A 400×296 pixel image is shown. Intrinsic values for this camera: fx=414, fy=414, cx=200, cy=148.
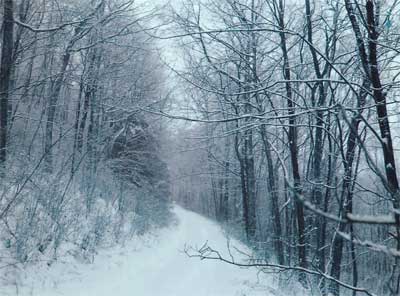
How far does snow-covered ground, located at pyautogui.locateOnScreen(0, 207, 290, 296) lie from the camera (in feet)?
21.4

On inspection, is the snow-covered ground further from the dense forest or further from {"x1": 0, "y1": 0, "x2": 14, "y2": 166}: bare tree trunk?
{"x1": 0, "y1": 0, "x2": 14, "y2": 166}: bare tree trunk

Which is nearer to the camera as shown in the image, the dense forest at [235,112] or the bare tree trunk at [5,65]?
the dense forest at [235,112]

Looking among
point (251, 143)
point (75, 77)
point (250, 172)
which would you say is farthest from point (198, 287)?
point (250, 172)

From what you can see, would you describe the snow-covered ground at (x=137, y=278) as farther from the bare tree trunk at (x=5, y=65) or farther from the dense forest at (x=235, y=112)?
the bare tree trunk at (x=5, y=65)

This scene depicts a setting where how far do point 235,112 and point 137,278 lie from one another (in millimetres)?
4525

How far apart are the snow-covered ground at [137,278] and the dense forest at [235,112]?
38cm

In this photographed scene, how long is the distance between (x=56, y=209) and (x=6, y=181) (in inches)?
44.2

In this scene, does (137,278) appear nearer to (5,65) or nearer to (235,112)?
(235,112)

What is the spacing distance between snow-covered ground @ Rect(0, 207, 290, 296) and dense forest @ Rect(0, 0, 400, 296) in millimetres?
382

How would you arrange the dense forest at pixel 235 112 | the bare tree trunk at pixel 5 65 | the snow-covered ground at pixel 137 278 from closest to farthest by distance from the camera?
the dense forest at pixel 235 112
the snow-covered ground at pixel 137 278
the bare tree trunk at pixel 5 65

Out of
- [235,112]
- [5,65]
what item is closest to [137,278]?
[235,112]

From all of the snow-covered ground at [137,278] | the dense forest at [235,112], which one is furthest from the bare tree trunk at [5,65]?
the snow-covered ground at [137,278]

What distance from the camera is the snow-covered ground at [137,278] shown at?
6.51m

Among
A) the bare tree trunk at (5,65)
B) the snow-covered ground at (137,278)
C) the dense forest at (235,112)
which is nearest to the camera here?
the dense forest at (235,112)
